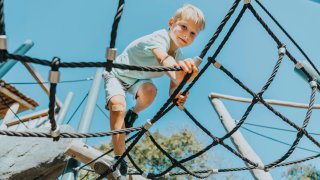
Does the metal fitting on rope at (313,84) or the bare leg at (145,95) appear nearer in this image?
the metal fitting on rope at (313,84)

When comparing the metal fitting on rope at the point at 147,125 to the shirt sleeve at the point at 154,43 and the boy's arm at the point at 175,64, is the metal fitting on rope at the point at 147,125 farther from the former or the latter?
the shirt sleeve at the point at 154,43

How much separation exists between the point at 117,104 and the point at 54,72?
80 cm

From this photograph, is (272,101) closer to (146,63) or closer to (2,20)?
(146,63)

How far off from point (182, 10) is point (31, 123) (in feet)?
13.5

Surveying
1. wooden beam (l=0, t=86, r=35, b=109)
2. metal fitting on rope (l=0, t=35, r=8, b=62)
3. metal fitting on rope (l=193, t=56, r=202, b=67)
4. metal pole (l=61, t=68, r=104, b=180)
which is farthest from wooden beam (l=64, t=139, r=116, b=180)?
wooden beam (l=0, t=86, r=35, b=109)

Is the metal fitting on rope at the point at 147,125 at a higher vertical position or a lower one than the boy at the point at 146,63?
lower

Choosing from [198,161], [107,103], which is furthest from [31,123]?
[198,161]

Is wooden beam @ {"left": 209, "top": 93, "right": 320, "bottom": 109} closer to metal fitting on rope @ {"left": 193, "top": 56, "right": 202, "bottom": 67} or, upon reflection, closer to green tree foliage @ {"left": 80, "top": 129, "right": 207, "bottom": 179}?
metal fitting on rope @ {"left": 193, "top": 56, "right": 202, "bottom": 67}

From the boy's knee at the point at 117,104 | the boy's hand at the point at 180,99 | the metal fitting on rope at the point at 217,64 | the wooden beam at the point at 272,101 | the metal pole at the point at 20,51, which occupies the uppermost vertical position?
the metal pole at the point at 20,51

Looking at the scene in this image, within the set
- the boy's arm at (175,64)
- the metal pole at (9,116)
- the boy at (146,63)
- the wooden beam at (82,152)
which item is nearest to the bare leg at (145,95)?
the boy at (146,63)

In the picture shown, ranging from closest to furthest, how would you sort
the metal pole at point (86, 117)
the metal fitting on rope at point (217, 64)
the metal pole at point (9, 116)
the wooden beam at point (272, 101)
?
1. the metal fitting on rope at point (217, 64)
2. the metal pole at point (86, 117)
3. the wooden beam at point (272, 101)
4. the metal pole at point (9, 116)

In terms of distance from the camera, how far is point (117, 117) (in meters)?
2.03

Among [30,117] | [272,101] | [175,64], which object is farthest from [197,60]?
[30,117]

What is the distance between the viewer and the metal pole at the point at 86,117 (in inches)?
112
